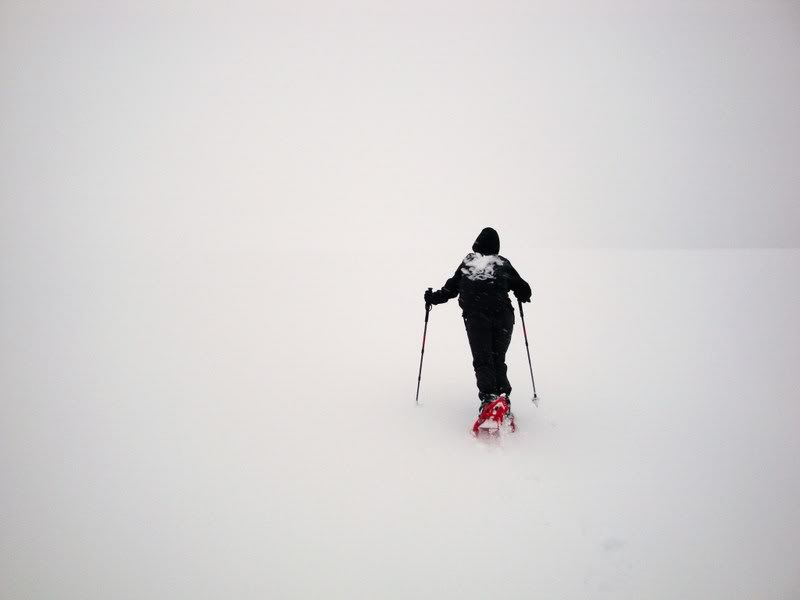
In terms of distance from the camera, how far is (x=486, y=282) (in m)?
5.50

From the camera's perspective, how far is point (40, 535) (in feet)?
11.1

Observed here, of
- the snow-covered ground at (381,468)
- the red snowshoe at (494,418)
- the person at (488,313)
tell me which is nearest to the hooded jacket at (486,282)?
the person at (488,313)

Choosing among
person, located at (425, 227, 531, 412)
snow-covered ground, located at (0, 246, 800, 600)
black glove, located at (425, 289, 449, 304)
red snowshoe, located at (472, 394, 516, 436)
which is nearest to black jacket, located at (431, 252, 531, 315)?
person, located at (425, 227, 531, 412)

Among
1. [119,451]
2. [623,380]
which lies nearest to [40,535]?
[119,451]

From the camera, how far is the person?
537 centimetres

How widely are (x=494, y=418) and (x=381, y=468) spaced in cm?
132

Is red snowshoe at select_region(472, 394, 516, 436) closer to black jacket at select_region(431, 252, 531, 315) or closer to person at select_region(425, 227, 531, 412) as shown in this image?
person at select_region(425, 227, 531, 412)

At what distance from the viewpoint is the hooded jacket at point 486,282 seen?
215 inches

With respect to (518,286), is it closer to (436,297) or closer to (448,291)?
(448,291)

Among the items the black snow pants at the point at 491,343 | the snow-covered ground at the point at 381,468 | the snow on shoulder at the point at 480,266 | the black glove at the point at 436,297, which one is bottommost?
the snow-covered ground at the point at 381,468

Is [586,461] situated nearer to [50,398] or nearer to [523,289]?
[523,289]

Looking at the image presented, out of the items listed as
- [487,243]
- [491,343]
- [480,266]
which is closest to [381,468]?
[491,343]

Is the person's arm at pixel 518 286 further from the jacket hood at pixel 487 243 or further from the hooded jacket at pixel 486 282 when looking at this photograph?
the jacket hood at pixel 487 243

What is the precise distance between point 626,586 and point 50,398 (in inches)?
258
